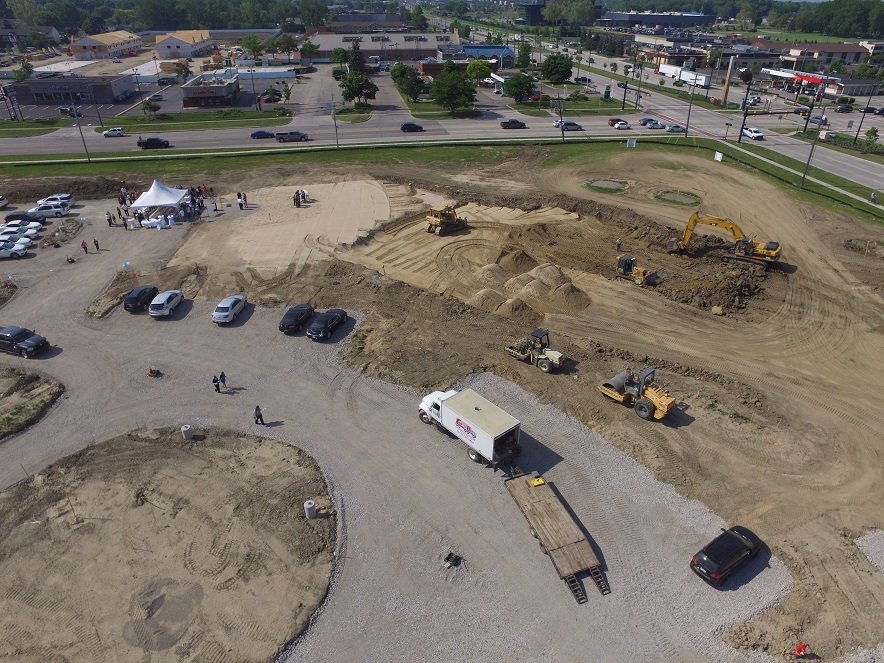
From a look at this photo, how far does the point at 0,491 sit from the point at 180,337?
14476 mm

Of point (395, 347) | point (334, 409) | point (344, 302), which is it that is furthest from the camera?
point (344, 302)

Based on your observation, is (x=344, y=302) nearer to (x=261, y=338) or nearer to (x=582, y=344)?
(x=261, y=338)

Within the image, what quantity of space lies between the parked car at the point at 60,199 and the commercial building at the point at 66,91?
6042cm

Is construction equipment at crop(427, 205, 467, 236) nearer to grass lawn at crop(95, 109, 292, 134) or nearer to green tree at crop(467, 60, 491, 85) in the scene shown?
grass lawn at crop(95, 109, 292, 134)

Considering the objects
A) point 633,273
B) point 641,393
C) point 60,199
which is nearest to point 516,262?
point 633,273

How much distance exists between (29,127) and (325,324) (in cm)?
9373

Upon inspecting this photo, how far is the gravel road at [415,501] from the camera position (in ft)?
65.6

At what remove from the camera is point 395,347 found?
36.2 metres

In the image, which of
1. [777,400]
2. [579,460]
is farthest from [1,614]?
[777,400]

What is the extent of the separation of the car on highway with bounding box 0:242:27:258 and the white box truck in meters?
45.3

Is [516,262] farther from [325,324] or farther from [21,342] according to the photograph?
[21,342]

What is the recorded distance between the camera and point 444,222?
5156 centimetres

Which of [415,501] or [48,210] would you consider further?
[48,210]

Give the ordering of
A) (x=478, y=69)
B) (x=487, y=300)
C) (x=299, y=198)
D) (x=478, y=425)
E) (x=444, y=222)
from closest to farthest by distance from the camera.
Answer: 1. (x=478, y=425)
2. (x=487, y=300)
3. (x=444, y=222)
4. (x=299, y=198)
5. (x=478, y=69)
